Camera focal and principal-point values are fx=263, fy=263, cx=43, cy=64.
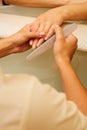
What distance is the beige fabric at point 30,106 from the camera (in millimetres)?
479

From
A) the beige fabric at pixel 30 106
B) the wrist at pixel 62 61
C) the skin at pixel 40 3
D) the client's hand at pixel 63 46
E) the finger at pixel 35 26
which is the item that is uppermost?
the beige fabric at pixel 30 106

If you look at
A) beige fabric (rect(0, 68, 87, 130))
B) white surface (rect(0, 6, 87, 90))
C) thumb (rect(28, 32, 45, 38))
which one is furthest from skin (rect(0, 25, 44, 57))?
beige fabric (rect(0, 68, 87, 130))

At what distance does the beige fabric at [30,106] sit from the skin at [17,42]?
383 mm

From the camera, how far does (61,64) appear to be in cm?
81

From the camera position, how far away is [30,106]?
486mm

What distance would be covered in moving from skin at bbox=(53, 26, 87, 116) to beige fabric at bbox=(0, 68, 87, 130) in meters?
0.20

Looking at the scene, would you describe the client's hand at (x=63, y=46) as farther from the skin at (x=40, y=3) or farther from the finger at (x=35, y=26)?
the skin at (x=40, y=3)

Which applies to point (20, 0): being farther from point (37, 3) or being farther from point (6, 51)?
point (6, 51)

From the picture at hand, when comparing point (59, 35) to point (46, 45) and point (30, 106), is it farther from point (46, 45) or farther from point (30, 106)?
point (30, 106)

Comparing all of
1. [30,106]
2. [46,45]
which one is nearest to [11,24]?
[46,45]

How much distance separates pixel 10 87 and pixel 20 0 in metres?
1.01

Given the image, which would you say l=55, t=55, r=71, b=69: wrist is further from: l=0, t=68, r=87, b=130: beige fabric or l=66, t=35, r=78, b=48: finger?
l=0, t=68, r=87, b=130: beige fabric

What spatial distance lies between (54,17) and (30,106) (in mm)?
542

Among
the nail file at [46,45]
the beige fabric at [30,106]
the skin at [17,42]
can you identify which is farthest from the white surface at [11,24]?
the beige fabric at [30,106]
